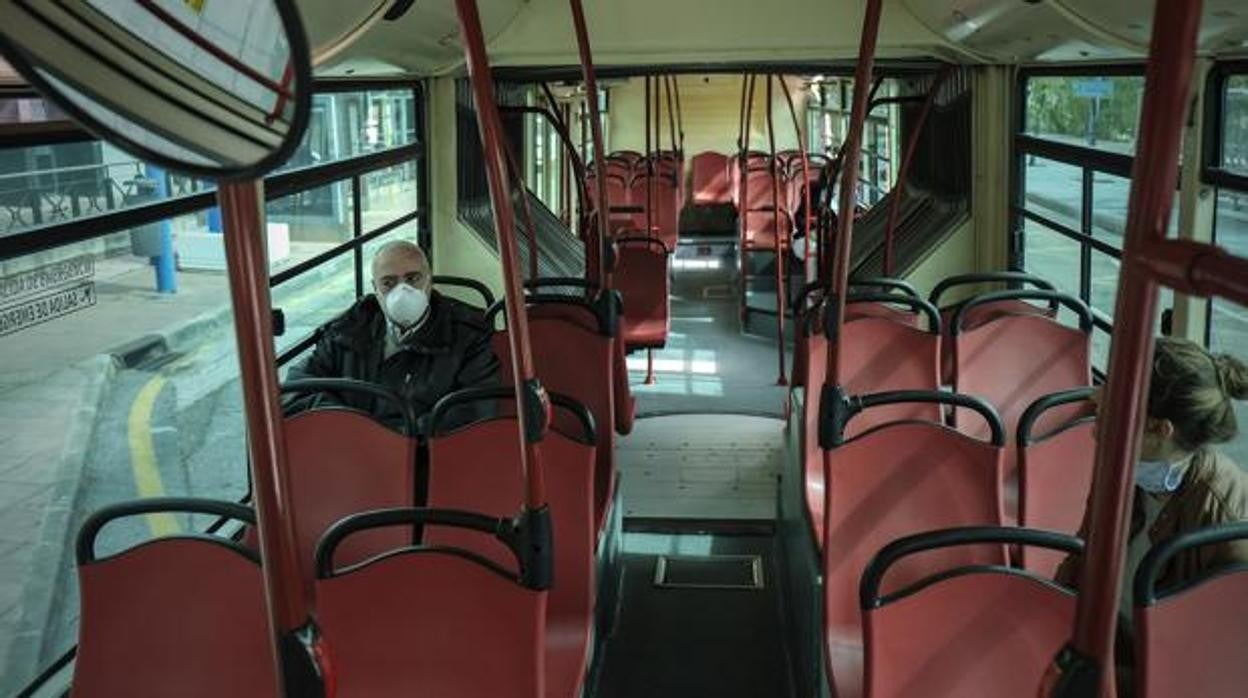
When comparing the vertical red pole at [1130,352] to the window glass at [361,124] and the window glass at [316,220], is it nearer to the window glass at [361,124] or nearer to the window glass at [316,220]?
the window glass at [361,124]

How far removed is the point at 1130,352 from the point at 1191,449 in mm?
1323

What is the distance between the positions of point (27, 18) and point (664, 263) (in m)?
5.90

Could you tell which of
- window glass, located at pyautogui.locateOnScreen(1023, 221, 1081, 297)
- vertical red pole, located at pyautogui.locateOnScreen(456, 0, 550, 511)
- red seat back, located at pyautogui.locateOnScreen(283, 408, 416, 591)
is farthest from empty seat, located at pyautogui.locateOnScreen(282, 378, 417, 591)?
window glass, located at pyautogui.locateOnScreen(1023, 221, 1081, 297)

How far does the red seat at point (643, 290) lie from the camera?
6.29 meters

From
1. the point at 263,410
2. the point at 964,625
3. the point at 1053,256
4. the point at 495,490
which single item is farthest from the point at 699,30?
the point at 263,410

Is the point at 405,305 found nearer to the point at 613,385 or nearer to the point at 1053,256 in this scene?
the point at 613,385

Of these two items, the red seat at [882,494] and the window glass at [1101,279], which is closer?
the red seat at [882,494]

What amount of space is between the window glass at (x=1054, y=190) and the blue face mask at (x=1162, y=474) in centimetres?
223

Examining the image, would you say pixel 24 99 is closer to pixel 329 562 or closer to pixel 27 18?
pixel 329 562

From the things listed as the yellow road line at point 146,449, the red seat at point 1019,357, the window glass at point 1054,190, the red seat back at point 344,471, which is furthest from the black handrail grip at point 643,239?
the red seat back at point 344,471

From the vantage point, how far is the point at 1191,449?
6.28ft

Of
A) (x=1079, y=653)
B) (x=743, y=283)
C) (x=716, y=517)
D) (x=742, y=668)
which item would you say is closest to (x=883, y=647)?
(x=1079, y=653)

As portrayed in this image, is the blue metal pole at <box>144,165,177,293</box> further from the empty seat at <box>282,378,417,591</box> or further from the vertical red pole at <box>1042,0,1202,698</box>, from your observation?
the vertical red pole at <box>1042,0,1202,698</box>

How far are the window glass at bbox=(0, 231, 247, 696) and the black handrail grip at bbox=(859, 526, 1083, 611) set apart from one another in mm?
1685
